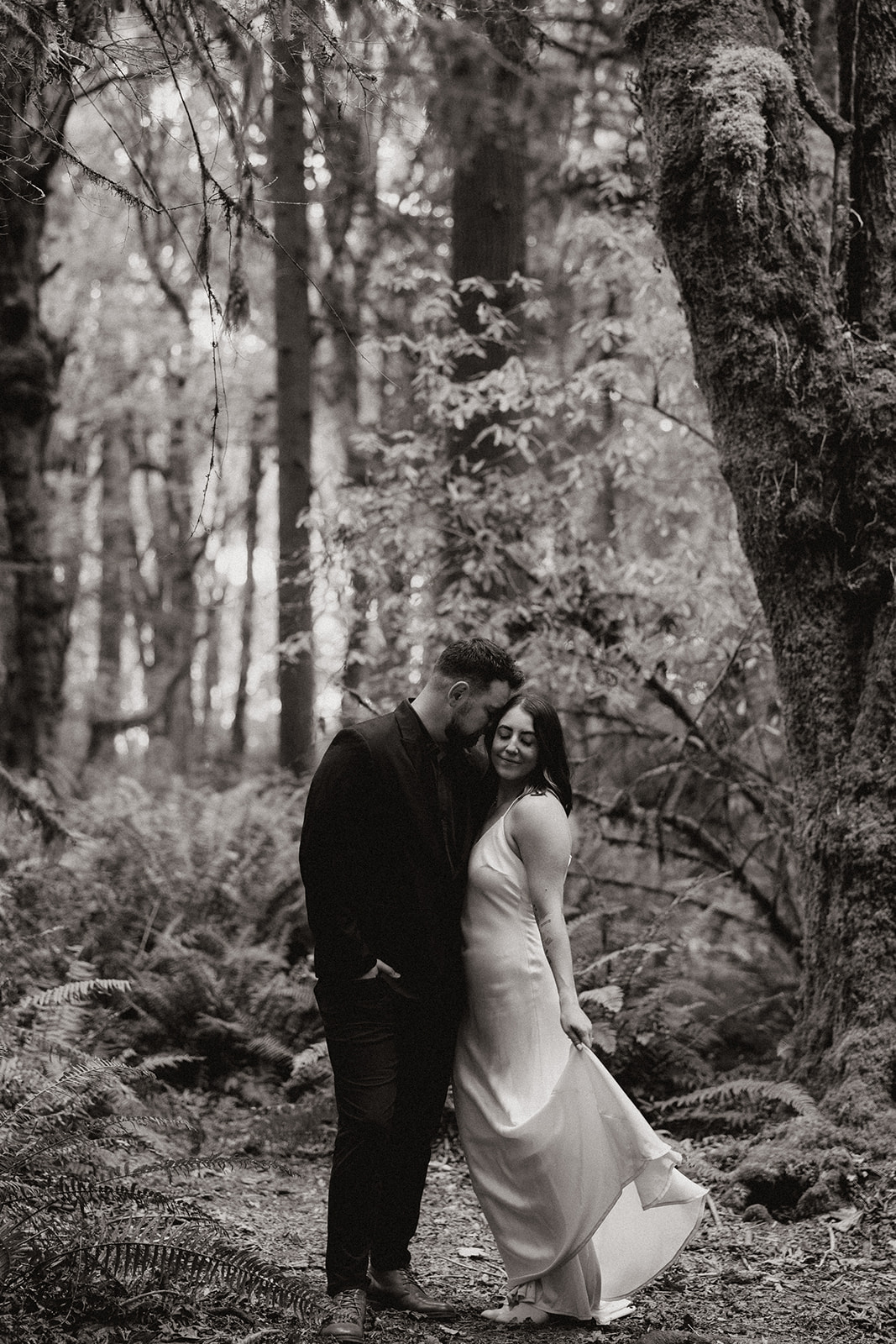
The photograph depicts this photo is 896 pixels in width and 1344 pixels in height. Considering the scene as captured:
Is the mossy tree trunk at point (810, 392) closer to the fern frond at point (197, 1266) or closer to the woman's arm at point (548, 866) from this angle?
the woman's arm at point (548, 866)

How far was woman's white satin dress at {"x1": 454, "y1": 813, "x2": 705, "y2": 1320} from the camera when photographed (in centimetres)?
385

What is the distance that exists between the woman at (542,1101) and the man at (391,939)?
0.43 feet

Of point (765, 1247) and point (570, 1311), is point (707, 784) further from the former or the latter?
point (570, 1311)

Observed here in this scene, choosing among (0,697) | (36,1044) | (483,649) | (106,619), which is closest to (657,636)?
(483,649)

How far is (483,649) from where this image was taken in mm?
4082

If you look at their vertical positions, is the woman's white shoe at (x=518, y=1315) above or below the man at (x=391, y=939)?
below

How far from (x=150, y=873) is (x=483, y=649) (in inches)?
218

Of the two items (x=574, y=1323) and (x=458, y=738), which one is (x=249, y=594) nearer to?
(x=458, y=738)

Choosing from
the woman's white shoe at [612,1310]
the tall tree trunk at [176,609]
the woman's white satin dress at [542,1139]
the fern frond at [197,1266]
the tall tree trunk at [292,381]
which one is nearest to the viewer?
the fern frond at [197,1266]

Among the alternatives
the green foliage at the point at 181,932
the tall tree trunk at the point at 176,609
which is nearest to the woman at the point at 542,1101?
the green foliage at the point at 181,932

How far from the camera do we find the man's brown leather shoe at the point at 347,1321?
3.53 m

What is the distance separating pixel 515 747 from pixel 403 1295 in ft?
6.39

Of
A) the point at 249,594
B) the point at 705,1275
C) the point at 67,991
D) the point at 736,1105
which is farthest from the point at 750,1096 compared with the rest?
the point at 249,594

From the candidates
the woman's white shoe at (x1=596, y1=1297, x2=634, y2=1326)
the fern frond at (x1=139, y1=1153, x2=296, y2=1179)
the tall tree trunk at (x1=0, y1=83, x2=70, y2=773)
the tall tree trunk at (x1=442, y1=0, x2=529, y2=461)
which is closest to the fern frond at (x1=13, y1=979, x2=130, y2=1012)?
the fern frond at (x1=139, y1=1153, x2=296, y2=1179)
